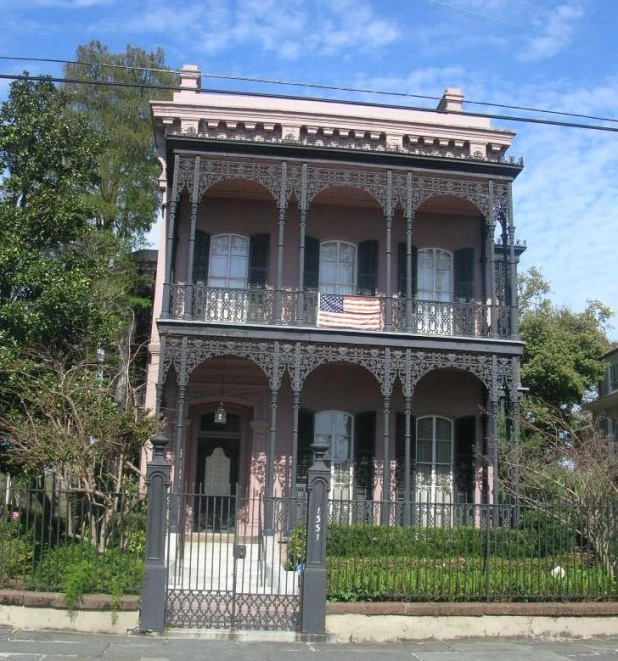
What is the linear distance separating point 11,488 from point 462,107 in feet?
→ 47.6

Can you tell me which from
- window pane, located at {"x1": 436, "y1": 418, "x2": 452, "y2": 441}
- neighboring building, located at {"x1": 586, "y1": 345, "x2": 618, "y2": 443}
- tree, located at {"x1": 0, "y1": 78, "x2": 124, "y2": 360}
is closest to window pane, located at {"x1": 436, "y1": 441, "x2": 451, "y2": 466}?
window pane, located at {"x1": 436, "y1": 418, "x2": 452, "y2": 441}

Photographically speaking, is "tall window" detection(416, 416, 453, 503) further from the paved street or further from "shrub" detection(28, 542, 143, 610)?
"shrub" detection(28, 542, 143, 610)

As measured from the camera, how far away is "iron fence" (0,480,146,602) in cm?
1022

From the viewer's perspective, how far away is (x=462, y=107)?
2003cm

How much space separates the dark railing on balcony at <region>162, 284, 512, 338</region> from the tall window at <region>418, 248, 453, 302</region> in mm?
1087

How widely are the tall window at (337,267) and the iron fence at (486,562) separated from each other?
7.73m

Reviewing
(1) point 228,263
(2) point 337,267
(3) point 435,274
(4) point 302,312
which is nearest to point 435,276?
(3) point 435,274

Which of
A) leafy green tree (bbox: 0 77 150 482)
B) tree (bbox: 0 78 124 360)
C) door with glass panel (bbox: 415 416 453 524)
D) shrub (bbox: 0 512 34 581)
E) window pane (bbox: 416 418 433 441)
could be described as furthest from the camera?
window pane (bbox: 416 418 433 441)

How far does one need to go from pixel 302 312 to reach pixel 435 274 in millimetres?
3921

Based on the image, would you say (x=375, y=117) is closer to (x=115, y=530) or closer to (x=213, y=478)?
(x=213, y=478)

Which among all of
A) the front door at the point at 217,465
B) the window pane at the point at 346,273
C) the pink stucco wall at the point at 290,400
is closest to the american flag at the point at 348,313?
the window pane at the point at 346,273

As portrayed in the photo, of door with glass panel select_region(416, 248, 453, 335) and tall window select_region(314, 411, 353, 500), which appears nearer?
tall window select_region(314, 411, 353, 500)

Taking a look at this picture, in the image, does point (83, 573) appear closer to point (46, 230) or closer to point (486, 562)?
point (486, 562)

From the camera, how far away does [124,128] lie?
24.6m
